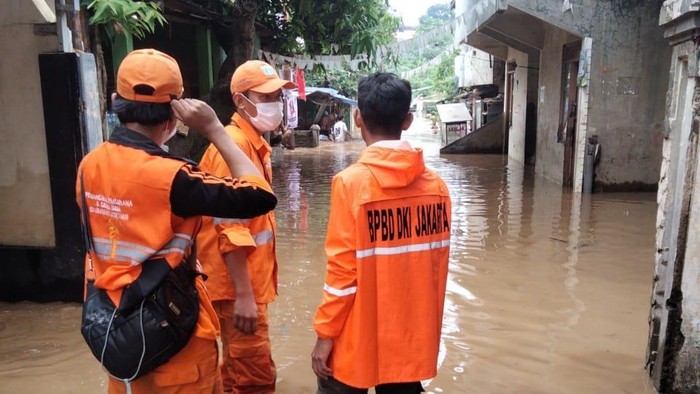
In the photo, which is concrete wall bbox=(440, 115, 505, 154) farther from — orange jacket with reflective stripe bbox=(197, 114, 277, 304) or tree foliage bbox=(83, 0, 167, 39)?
orange jacket with reflective stripe bbox=(197, 114, 277, 304)

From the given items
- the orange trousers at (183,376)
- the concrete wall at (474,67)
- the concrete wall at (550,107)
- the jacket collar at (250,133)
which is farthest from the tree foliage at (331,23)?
the orange trousers at (183,376)

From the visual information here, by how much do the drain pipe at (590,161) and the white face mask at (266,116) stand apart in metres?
7.62

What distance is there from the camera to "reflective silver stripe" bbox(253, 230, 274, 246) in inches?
99.8

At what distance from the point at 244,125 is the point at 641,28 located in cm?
829

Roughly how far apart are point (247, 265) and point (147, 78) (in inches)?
40.3

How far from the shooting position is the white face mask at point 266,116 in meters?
2.72

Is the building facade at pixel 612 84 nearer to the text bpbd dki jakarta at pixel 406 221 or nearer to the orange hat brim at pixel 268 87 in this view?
the orange hat brim at pixel 268 87

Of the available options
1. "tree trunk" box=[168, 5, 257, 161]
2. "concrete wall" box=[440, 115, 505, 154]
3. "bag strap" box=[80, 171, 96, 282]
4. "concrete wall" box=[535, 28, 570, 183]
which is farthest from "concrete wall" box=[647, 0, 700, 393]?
"concrete wall" box=[440, 115, 505, 154]

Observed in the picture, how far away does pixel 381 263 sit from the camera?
1.96 m

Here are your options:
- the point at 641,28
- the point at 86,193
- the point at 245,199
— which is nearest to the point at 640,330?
the point at 245,199

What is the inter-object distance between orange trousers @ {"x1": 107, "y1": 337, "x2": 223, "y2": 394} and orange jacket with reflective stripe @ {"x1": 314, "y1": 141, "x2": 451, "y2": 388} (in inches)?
15.9

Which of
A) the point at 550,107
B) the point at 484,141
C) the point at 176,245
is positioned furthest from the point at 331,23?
the point at 176,245

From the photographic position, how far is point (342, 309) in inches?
77.1

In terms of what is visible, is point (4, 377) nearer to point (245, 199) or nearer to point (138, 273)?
point (138, 273)
